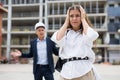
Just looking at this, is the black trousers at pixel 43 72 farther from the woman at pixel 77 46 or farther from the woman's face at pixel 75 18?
the woman's face at pixel 75 18

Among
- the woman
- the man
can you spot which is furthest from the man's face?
the woman

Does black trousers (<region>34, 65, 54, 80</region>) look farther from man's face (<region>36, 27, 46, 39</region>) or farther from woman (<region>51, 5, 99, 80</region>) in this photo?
woman (<region>51, 5, 99, 80</region>)

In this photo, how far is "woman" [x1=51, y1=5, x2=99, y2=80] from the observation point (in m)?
3.60

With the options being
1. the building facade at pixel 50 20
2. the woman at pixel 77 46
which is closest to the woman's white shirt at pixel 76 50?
the woman at pixel 77 46

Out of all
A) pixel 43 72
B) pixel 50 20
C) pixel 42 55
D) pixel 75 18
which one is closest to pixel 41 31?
pixel 42 55

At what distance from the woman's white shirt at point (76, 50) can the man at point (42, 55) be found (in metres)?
2.86

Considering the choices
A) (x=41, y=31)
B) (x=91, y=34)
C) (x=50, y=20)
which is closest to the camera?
(x=91, y=34)

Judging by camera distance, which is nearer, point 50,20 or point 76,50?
point 76,50

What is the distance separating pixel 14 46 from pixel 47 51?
46.6m

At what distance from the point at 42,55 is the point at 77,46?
309cm

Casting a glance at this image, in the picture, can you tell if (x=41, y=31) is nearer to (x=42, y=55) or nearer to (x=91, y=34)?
(x=42, y=55)

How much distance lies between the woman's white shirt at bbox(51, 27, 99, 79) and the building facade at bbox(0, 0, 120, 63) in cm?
4363

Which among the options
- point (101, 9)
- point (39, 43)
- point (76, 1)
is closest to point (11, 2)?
point (76, 1)

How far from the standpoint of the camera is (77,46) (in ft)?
11.8
